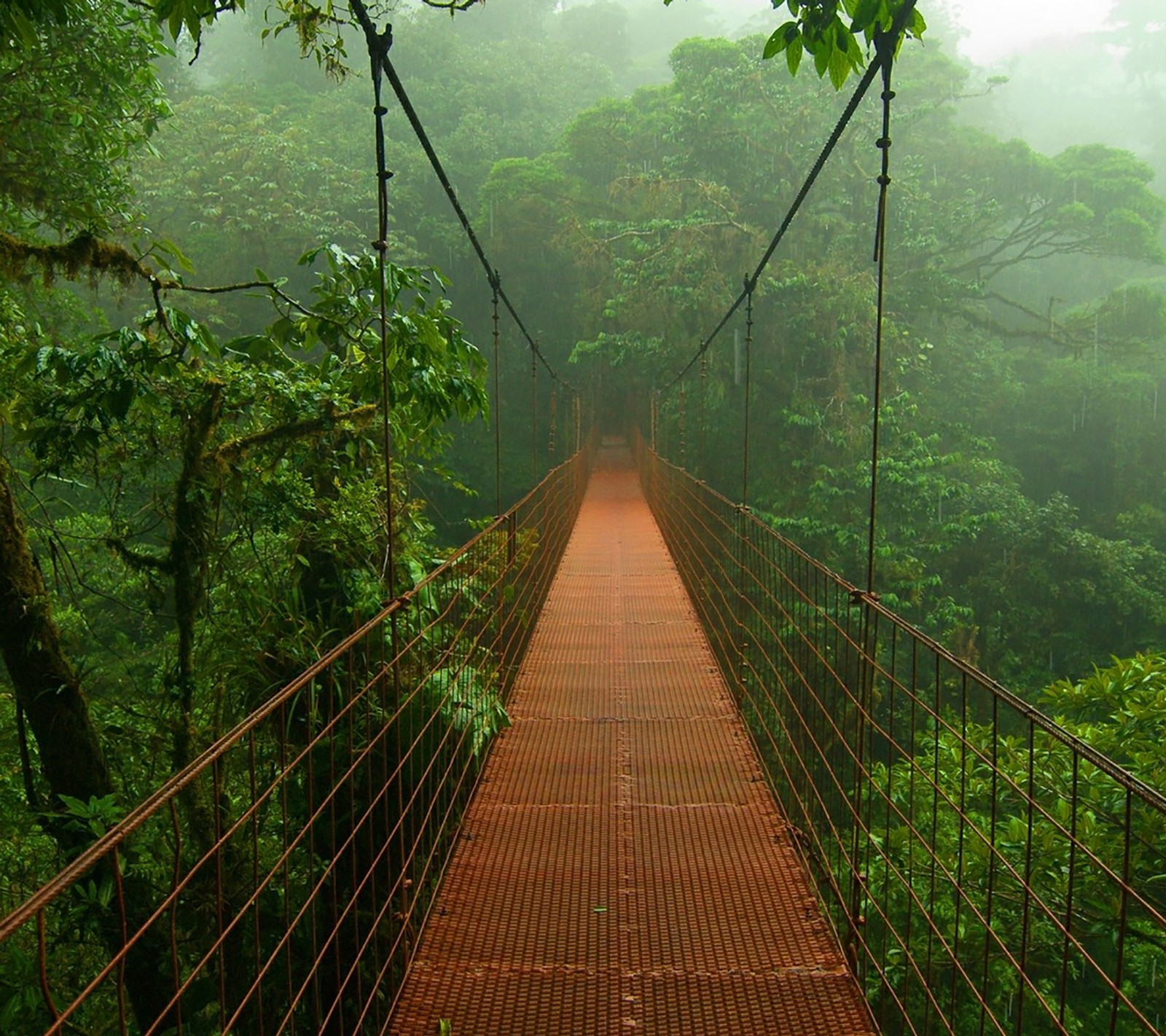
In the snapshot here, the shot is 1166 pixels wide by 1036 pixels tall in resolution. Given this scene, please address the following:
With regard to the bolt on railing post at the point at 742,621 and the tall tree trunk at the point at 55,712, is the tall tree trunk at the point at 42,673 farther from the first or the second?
the bolt on railing post at the point at 742,621

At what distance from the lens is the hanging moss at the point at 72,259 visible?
7.84 ft

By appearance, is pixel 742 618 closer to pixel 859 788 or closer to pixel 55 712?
pixel 859 788

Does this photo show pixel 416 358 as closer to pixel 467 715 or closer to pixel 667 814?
pixel 467 715

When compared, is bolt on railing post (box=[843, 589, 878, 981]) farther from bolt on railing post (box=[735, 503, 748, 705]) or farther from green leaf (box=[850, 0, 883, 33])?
bolt on railing post (box=[735, 503, 748, 705])

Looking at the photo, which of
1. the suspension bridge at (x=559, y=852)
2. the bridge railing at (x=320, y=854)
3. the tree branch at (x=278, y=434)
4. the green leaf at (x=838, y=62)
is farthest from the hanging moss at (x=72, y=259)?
the green leaf at (x=838, y=62)

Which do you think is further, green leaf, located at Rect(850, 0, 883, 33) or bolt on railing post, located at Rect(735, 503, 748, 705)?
bolt on railing post, located at Rect(735, 503, 748, 705)

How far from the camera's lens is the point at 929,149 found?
42.7 ft

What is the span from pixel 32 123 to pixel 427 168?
1135cm

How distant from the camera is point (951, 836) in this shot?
14.6ft

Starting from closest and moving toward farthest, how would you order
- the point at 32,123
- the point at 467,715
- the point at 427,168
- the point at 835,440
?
the point at 467,715, the point at 32,123, the point at 835,440, the point at 427,168

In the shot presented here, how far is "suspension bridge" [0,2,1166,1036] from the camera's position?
44.9 inches

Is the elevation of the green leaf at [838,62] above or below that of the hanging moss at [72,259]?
above

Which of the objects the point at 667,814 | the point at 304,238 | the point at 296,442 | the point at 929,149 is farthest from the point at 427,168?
the point at 667,814

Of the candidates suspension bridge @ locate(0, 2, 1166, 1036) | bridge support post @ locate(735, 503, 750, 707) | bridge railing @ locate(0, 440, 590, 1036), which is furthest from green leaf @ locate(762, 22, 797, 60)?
bridge support post @ locate(735, 503, 750, 707)
